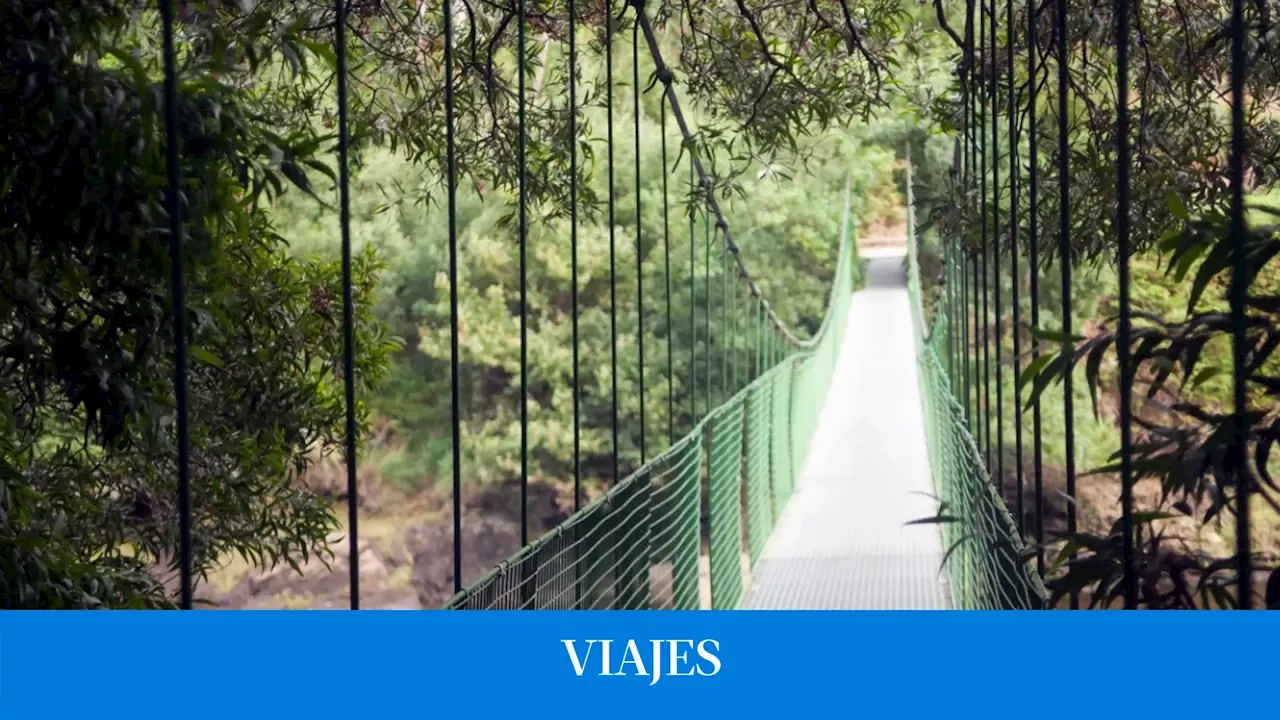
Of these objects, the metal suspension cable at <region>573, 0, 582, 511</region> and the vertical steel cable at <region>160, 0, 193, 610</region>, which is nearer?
the vertical steel cable at <region>160, 0, 193, 610</region>

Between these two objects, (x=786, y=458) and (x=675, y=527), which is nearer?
(x=675, y=527)

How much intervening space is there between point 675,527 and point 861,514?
119 inches

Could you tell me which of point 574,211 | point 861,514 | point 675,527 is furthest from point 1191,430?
point 861,514

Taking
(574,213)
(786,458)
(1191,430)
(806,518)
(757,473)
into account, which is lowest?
(806,518)

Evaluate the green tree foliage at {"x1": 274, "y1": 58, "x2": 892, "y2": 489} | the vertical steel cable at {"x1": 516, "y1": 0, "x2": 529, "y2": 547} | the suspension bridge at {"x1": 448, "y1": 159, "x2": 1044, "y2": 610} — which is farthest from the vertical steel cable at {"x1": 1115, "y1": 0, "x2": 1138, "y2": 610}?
the green tree foliage at {"x1": 274, "y1": 58, "x2": 892, "y2": 489}

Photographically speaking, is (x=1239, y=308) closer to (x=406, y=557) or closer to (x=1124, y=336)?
(x=1124, y=336)

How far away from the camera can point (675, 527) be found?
11.9 ft

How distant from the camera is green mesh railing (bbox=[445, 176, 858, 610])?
1.73 meters

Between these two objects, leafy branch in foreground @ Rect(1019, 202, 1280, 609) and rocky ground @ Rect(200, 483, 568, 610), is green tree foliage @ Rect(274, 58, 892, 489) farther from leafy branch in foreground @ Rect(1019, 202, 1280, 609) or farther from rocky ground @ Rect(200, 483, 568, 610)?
leafy branch in foreground @ Rect(1019, 202, 1280, 609)

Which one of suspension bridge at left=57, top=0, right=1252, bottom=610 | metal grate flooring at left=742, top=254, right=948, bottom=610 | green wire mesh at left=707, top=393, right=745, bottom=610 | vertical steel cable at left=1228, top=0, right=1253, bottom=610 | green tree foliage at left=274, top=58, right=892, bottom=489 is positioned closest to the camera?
vertical steel cable at left=1228, top=0, right=1253, bottom=610

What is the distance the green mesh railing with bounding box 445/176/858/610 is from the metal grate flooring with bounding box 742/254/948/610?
13cm

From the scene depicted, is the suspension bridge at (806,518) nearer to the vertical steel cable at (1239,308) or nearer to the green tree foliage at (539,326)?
the vertical steel cable at (1239,308)

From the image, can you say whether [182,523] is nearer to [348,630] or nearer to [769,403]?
[348,630]

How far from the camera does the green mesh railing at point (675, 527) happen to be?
68.0 inches
